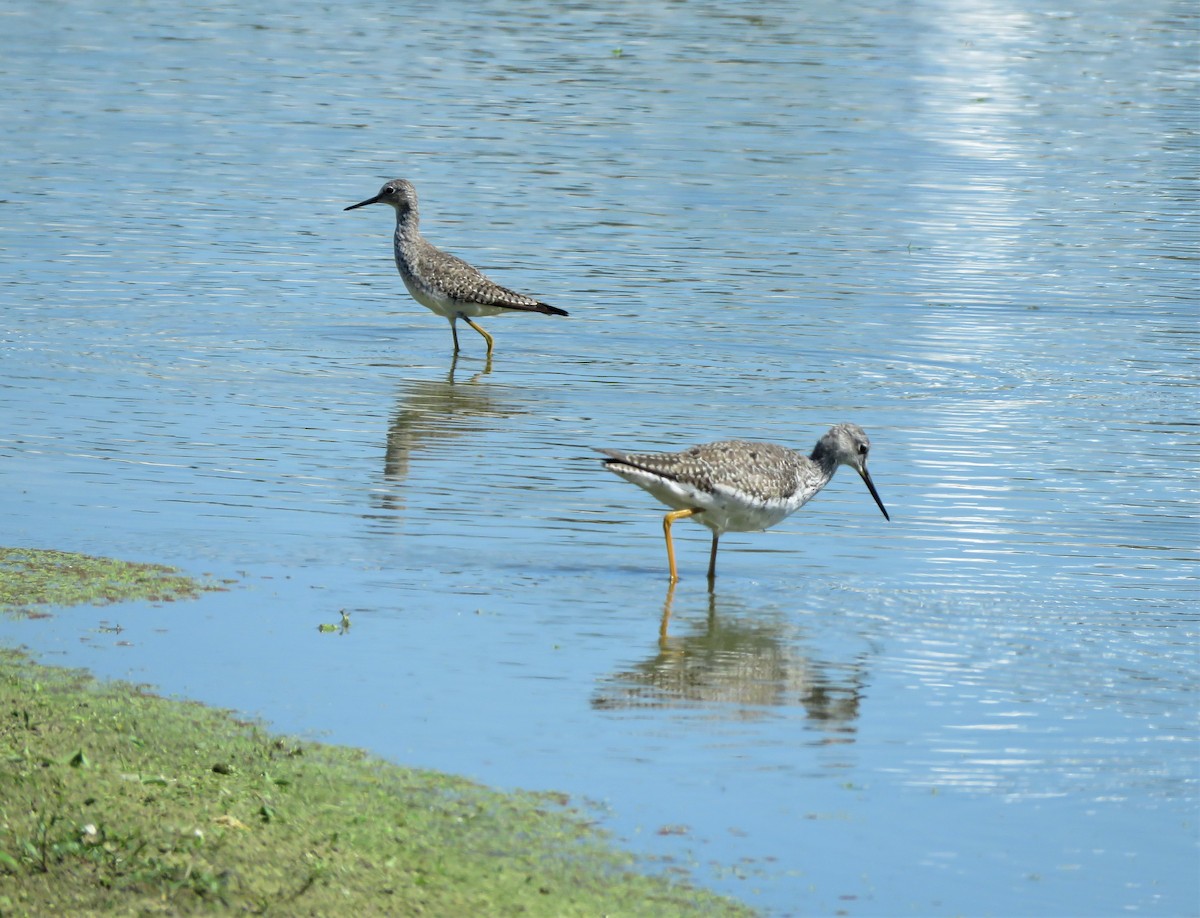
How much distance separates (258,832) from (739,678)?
10.4ft

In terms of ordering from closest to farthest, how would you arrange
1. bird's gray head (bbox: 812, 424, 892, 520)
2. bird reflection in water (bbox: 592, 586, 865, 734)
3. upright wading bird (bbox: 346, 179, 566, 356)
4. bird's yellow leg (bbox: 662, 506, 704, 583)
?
1. bird reflection in water (bbox: 592, 586, 865, 734)
2. bird's yellow leg (bbox: 662, 506, 704, 583)
3. bird's gray head (bbox: 812, 424, 892, 520)
4. upright wading bird (bbox: 346, 179, 566, 356)

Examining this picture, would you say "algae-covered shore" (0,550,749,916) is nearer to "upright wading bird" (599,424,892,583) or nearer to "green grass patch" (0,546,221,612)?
"green grass patch" (0,546,221,612)

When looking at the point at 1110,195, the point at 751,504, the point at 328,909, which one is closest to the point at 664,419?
the point at 751,504

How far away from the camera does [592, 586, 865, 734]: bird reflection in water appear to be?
28.6ft

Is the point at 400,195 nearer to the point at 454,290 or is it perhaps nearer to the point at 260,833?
the point at 454,290

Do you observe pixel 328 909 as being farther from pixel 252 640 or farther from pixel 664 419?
pixel 664 419

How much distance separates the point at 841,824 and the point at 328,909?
7.16 ft

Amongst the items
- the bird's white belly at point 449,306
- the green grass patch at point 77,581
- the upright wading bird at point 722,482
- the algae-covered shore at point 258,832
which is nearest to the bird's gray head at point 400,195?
the bird's white belly at point 449,306

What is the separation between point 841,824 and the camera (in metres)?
7.40

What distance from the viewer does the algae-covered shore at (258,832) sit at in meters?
6.13

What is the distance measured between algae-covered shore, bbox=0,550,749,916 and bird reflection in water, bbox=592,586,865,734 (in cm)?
151

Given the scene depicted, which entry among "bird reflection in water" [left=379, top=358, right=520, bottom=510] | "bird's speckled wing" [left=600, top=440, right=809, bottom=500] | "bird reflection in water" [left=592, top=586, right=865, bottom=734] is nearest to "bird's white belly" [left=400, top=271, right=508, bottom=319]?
"bird reflection in water" [left=379, top=358, right=520, bottom=510]

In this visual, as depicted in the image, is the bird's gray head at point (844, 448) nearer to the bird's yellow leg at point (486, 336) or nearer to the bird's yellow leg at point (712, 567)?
the bird's yellow leg at point (712, 567)

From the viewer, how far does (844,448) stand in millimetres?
11703
